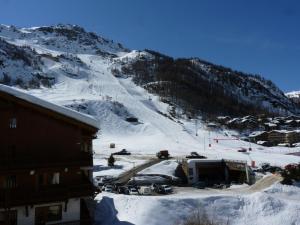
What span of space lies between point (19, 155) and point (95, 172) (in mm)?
29933

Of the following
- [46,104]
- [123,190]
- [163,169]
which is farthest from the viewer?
[163,169]

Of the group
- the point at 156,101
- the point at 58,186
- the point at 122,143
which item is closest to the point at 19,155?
the point at 58,186

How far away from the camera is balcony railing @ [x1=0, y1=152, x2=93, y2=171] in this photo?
2773cm

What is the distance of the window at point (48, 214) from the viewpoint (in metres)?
29.2

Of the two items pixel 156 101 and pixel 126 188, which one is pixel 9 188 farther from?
pixel 156 101

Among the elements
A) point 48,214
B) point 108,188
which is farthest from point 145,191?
point 48,214

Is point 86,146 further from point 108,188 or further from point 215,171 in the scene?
point 215,171

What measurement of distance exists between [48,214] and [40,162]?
395cm

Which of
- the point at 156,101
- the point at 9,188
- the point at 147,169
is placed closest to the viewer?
the point at 9,188

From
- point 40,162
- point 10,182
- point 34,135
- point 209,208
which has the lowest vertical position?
point 209,208

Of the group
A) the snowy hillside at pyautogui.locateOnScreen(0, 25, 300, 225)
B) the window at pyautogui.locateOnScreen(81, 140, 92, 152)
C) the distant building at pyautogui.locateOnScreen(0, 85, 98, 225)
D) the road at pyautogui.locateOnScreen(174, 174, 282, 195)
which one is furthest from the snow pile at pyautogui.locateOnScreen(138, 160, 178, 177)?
the distant building at pyautogui.locateOnScreen(0, 85, 98, 225)

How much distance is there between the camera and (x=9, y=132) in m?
28.8

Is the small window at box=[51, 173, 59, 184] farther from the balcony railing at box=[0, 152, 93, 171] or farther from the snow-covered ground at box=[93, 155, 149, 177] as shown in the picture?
the snow-covered ground at box=[93, 155, 149, 177]

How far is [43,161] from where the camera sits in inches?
1144
